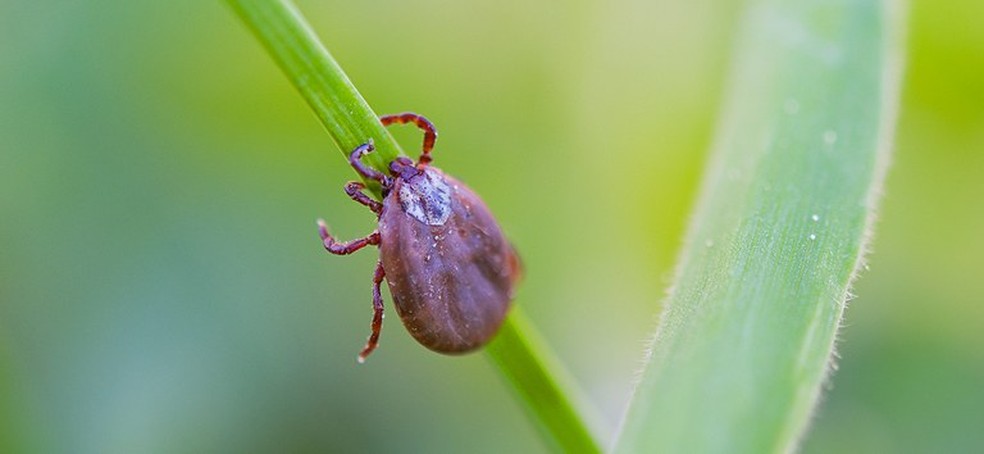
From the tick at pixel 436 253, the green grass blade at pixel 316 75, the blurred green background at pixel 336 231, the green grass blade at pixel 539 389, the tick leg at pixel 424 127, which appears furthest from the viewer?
the blurred green background at pixel 336 231

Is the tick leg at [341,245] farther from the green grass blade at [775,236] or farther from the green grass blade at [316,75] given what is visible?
the green grass blade at [775,236]

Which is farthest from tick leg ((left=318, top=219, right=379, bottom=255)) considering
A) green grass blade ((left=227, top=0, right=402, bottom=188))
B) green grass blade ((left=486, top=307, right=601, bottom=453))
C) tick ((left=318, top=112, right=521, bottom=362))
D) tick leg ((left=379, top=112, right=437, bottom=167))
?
green grass blade ((left=227, top=0, right=402, bottom=188))

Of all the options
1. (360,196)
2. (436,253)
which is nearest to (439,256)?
(436,253)

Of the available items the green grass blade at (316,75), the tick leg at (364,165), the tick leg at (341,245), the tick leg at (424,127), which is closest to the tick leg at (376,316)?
the tick leg at (341,245)

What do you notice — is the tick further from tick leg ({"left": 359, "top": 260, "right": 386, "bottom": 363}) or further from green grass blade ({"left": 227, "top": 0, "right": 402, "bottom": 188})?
green grass blade ({"left": 227, "top": 0, "right": 402, "bottom": 188})

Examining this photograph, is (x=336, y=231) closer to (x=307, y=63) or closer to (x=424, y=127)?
(x=424, y=127)

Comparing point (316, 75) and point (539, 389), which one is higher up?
point (316, 75)
